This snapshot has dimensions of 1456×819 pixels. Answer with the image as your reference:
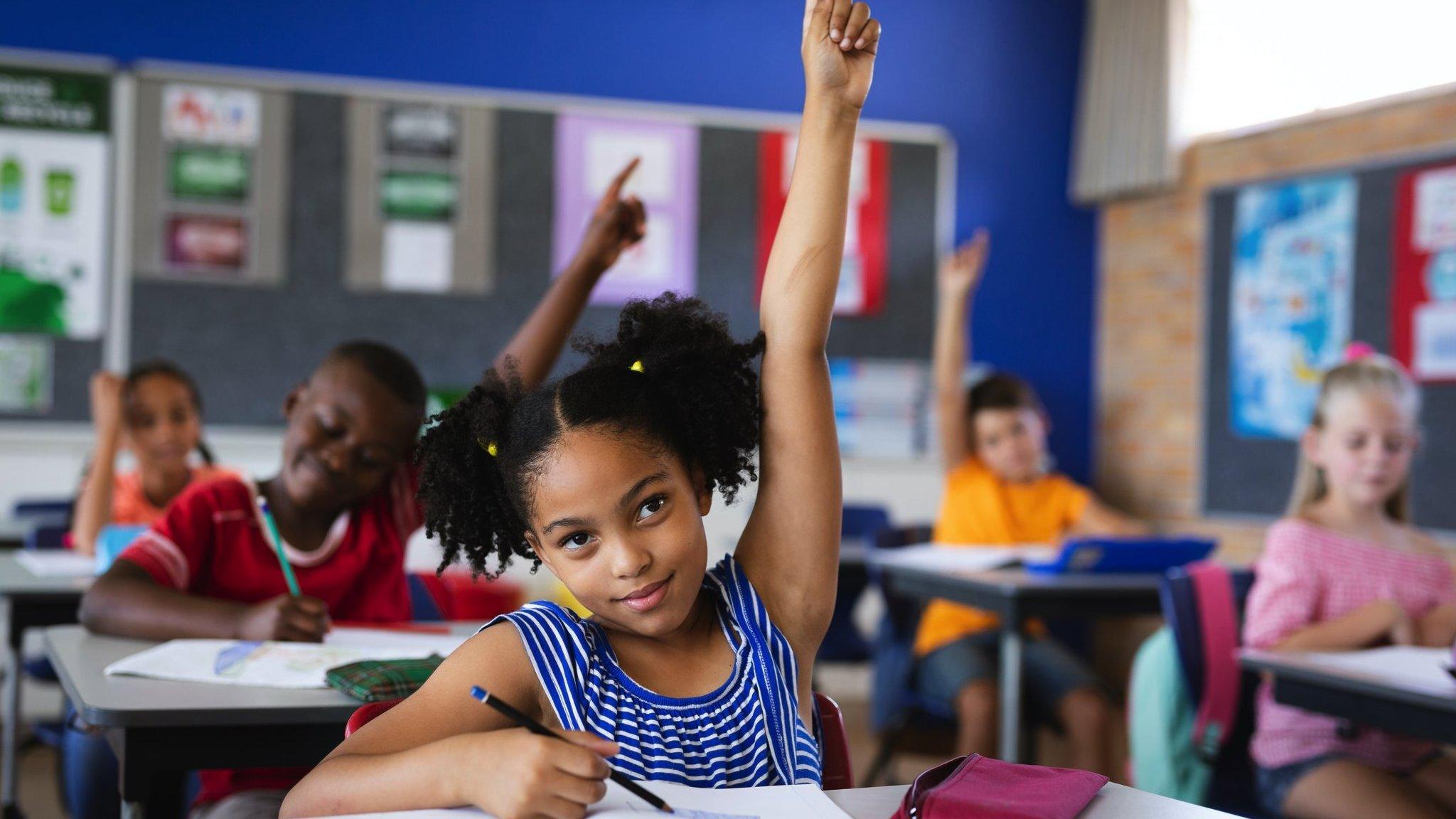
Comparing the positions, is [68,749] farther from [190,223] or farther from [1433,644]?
[190,223]

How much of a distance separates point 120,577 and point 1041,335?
4.51 meters

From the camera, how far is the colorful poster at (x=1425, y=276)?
4.30 meters

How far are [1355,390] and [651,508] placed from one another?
5.72ft

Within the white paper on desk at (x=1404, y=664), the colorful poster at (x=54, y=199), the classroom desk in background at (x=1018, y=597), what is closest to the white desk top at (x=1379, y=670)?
the white paper on desk at (x=1404, y=664)

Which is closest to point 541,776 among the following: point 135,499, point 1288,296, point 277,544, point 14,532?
point 277,544

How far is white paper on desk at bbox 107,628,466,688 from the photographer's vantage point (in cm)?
153

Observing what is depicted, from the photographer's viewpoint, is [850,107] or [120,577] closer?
[850,107]

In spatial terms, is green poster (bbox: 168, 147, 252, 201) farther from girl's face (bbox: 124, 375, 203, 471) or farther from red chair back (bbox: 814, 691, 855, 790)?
red chair back (bbox: 814, 691, 855, 790)

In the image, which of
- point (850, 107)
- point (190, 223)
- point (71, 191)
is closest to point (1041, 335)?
point (190, 223)

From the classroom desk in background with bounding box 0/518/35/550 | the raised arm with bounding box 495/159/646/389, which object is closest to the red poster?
the classroom desk in background with bounding box 0/518/35/550

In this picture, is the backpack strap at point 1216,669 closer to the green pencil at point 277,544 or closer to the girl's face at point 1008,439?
the girl's face at point 1008,439

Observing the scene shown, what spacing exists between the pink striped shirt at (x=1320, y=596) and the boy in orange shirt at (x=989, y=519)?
2.76 ft

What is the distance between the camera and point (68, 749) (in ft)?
7.32

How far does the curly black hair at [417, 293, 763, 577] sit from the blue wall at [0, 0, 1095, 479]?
3892 mm
